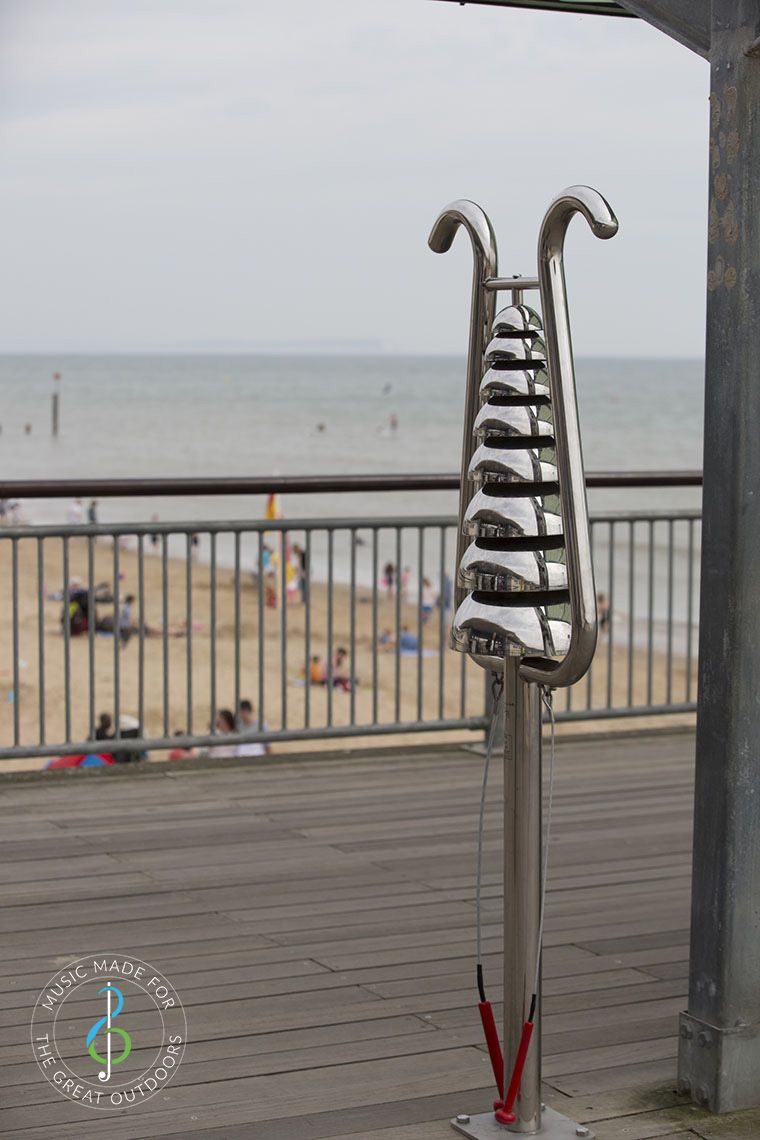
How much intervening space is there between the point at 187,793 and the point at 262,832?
616 millimetres

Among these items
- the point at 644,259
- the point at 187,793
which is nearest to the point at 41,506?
the point at 644,259

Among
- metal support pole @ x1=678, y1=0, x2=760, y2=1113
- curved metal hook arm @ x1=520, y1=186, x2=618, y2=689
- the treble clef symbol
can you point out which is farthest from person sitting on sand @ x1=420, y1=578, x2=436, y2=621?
curved metal hook arm @ x1=520, y1=186, x2=618, y2=689

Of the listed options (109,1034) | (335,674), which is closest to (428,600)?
(335,674)

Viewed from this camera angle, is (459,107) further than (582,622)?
Yes

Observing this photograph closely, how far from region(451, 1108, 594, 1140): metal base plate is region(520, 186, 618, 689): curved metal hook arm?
2.93 feet

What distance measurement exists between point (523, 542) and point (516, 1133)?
110 cm

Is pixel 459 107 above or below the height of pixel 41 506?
above

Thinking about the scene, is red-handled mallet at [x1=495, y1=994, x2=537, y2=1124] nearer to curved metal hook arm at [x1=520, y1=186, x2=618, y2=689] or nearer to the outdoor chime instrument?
the outdoor chime instrument

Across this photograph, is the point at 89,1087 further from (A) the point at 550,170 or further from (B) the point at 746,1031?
(A) the point at 550,170

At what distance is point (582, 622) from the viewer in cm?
250

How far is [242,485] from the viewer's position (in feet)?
18.4

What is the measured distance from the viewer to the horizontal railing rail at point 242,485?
5.37 metres

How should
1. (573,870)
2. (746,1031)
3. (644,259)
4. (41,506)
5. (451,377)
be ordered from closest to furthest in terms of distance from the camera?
(746,1031) < (573,870) < (41,506) < (644,259) < (451,377)

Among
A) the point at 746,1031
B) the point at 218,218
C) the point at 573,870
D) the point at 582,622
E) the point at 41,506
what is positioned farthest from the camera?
the point at 218,218
